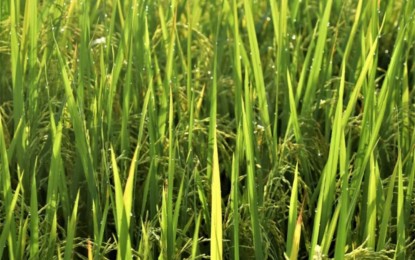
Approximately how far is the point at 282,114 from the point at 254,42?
0.19 meters

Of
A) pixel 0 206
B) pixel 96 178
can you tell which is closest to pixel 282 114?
pixel 96 178

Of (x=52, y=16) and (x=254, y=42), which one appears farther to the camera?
(x=52, y=16)

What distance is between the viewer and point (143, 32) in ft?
5.44

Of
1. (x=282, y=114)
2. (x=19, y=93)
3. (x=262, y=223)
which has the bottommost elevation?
(x=262, y=223)

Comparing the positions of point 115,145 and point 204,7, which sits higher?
point 204,7

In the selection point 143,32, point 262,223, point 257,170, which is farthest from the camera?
point 143,32

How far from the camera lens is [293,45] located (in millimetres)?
1982

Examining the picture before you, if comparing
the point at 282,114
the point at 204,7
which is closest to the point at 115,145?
the point at 282,114

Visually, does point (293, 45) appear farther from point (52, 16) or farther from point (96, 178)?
point (96, 178)

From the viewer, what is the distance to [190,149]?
144cm

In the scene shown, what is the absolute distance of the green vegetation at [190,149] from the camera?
1.33 metres

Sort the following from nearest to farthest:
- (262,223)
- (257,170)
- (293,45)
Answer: (262,223)
(257,170)
(293,45)

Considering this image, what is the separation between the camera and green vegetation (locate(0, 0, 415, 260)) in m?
1.33

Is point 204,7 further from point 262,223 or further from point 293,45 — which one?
point 262,223
